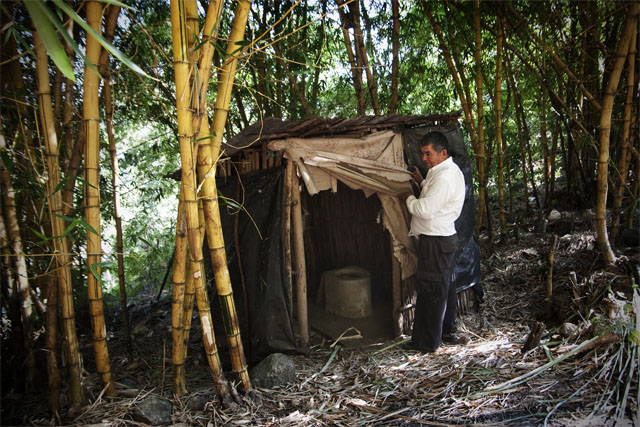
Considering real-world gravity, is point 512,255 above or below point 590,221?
below

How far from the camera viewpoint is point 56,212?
1.94 m

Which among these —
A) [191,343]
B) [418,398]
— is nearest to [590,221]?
[418,398]

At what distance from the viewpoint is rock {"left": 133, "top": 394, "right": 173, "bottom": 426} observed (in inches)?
80.0

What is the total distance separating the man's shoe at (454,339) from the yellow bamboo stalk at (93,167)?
8.95 ft

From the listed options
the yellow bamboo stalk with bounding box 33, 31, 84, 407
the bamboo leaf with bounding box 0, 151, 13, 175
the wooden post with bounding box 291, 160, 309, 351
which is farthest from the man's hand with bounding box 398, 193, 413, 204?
the bamboo leaf with bounding box 0, 151, 13, 175

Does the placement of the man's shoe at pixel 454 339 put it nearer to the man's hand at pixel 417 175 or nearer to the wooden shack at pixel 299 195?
the wooden shack at pixel 299 195

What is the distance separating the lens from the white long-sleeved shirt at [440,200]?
2990 mm

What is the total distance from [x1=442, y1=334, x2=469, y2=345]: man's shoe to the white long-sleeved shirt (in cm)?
99

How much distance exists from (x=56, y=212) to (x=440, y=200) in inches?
103

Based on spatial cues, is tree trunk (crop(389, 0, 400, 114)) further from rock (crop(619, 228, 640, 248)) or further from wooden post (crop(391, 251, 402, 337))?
rock (crop(619, 228, 640, 248))

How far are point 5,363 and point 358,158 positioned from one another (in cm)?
317

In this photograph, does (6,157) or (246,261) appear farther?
(246,261)

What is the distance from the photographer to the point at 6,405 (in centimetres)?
242

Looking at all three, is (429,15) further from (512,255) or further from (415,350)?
(415,350)
